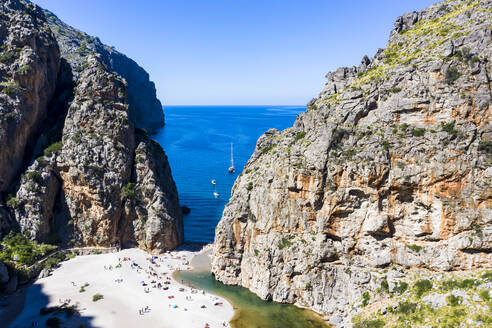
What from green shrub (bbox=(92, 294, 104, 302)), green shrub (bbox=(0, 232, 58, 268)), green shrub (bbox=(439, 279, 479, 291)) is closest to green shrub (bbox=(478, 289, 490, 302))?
green shrub (bbox=(439, 279, 479, 291))

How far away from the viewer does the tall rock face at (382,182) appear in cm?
3656

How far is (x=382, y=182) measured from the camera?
40031mm

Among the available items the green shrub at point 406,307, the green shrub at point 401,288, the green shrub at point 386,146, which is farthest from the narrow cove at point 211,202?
the green shrub at point 386,146

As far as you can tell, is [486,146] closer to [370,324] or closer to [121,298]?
[370,324]

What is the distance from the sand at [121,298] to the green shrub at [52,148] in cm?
2157

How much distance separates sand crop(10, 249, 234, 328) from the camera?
135ft

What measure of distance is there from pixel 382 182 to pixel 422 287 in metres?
13.4

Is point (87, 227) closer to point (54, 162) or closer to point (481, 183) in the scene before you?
point (54, 162)

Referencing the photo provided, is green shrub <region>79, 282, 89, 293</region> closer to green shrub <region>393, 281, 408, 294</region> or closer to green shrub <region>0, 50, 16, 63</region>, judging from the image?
green shrub <region>393, 281, 408, 294</region>

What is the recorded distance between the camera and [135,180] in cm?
6394

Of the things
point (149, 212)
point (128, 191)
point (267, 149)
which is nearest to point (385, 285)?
point (267, 149)

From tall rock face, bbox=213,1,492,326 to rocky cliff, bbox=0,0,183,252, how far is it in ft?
73.2

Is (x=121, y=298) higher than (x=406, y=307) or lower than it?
lower

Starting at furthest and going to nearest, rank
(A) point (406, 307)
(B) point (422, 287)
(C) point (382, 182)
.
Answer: (C) point (382, 182) < (B) point (422, 287) < (A) point (406, 307)
